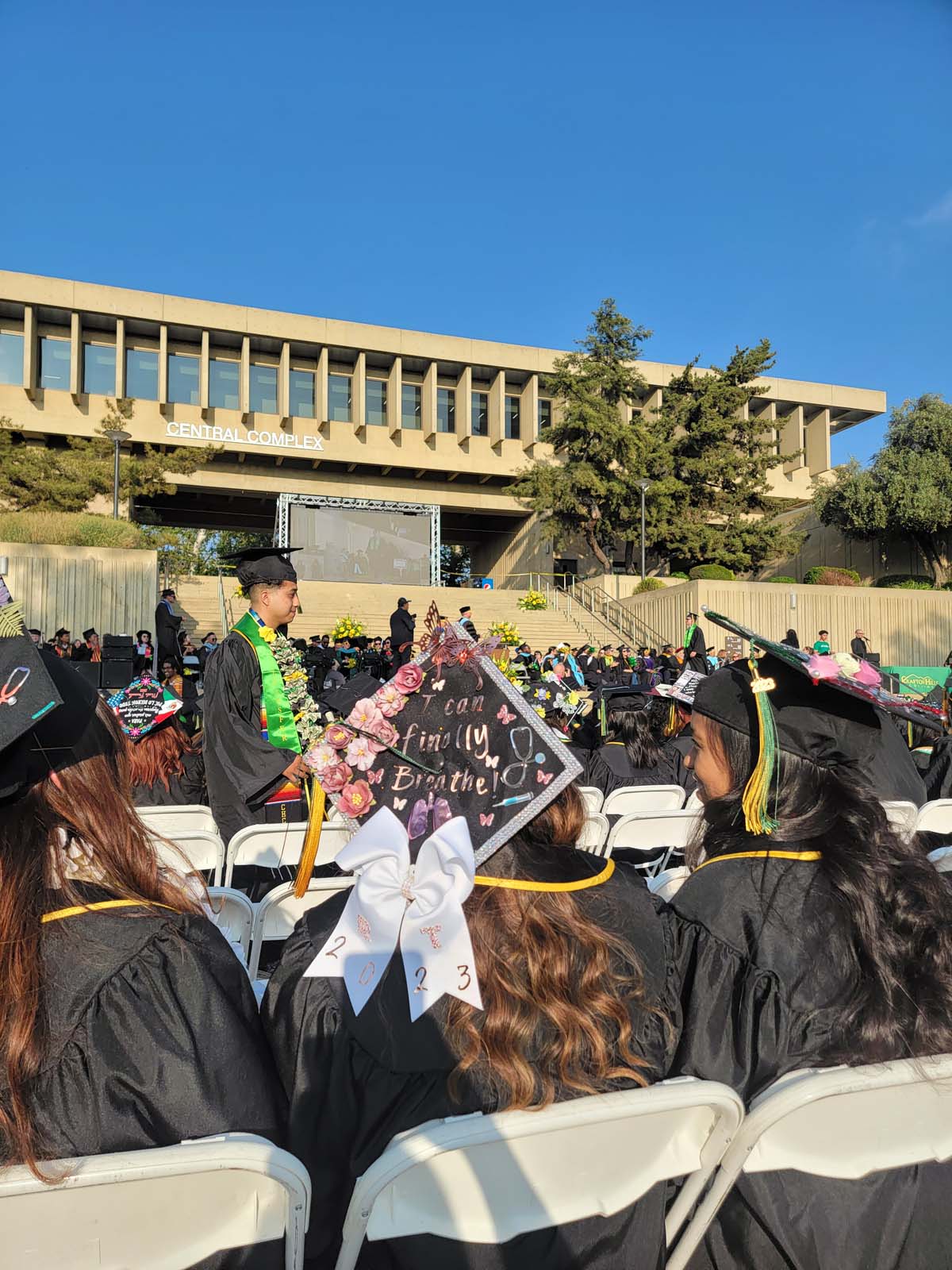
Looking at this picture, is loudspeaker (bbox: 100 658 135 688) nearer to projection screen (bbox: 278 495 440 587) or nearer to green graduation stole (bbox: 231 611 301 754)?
green graduation stole (bbox: 231 611 301 754)

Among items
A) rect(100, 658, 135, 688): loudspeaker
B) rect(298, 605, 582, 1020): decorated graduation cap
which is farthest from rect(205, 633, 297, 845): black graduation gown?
rect(100, 658, 135, 688): loudspeaker

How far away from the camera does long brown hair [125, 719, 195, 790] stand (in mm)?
5035

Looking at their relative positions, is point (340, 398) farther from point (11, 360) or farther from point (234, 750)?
point (234, 750)

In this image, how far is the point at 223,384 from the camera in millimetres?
34875

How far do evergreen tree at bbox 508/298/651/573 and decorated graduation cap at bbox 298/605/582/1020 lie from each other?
29.4 m

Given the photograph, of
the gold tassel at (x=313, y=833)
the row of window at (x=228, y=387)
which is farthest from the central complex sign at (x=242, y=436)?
the gold tassel at (x=313, y=833)

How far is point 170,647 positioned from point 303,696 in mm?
12883

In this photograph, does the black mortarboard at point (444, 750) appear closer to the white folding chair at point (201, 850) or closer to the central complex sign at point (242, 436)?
the white folding chair at point (201, 850)

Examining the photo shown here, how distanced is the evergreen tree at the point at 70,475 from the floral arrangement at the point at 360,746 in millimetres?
26907

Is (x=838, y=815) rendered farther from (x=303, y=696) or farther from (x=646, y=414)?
(x=646, y=414)

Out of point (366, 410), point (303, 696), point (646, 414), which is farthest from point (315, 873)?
point (646, 414)

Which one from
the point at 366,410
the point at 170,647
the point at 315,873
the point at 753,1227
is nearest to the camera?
the point at 753,1227

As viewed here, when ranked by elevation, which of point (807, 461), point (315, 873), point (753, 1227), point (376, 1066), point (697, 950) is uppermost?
point (807, 461)

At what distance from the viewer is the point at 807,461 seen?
41.8m
